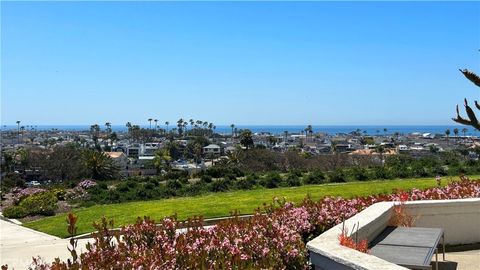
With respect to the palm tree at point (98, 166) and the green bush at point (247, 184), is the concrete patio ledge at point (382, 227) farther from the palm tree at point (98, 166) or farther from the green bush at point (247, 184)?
the palm tree at point (98, 166)

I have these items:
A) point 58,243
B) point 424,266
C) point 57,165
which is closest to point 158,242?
point 424,266

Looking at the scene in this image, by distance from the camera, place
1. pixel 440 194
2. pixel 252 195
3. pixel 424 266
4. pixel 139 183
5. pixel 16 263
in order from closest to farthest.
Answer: pixel 424 266, pixel 440 194, pixel 16 263, pixel 252 195, pixel 139 183

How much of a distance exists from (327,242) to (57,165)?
51.9 m

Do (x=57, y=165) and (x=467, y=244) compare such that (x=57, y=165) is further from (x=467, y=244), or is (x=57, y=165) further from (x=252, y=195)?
(x=467, y=244)

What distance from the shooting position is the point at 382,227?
576 centimetres

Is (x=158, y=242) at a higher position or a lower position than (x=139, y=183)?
higher

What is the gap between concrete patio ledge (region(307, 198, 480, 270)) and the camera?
3.76 meters

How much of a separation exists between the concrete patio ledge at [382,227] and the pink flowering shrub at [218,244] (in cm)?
32

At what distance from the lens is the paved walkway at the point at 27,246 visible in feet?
31.3

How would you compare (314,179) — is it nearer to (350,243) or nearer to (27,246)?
(27,246)

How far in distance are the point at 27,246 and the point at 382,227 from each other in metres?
8.50

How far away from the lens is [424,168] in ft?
68.3

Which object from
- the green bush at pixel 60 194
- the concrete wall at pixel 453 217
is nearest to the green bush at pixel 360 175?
the green bush at pixel 60 194

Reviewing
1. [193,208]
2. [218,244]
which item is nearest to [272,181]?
[193,208]
